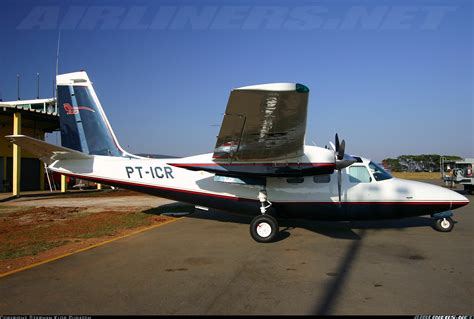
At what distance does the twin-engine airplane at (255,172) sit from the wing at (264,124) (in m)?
0.03

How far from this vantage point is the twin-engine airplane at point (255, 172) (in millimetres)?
8719

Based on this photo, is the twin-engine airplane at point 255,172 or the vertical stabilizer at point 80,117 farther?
the vertical stabilizer at point 80,117

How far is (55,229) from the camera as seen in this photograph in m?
11.4

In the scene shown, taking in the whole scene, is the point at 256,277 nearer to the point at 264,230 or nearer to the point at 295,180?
the point at 264,230

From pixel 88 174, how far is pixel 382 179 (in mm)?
9131

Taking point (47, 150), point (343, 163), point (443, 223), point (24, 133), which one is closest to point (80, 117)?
point (47, 150)

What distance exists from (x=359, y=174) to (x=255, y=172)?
3.24m

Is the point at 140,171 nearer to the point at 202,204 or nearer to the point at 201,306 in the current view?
the point at 202,204

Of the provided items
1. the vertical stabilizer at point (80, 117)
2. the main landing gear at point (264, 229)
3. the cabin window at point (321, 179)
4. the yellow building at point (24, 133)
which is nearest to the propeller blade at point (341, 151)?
the cabin window at point (321, 179)

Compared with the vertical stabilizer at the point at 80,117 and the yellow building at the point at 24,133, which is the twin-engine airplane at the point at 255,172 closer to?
the vertical stabilizer at the point at 80,117

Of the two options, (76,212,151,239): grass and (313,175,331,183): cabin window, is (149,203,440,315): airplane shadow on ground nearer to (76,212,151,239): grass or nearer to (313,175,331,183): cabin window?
(313,175,331,183): cabin window

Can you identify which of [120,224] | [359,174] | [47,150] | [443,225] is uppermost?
[47,150]

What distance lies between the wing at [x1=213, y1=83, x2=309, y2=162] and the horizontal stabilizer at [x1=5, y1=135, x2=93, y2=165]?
480 centimetres

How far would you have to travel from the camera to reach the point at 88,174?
11.4m
